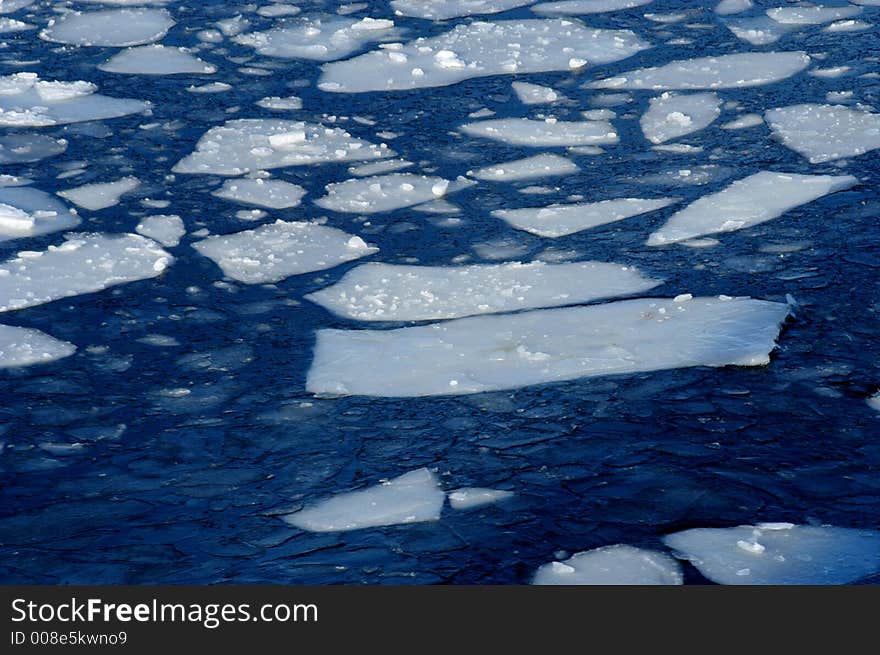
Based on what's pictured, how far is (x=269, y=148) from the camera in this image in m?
4.25

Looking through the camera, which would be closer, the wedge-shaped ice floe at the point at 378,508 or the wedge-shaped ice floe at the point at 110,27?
the wedge-shaped ice floe at the point at 378,508

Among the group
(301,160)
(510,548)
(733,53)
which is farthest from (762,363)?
(733,53)

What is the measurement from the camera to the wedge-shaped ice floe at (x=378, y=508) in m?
2.40

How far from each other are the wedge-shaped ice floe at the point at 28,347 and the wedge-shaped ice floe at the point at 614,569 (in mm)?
1390

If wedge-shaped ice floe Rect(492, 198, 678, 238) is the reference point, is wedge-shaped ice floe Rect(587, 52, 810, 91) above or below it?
above

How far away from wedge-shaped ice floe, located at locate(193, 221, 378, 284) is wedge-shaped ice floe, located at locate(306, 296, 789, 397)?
415 millimetres

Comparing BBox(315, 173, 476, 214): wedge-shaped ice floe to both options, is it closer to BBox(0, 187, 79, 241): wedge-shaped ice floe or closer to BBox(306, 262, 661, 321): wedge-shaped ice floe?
BBox(306, 262, 661, 321): wedge-shaped ice floe

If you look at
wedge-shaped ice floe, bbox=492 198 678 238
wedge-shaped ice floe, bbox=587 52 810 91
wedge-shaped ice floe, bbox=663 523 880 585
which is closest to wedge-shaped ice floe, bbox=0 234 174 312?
wedge-shaped ice floe, bbox=492 198 678 238

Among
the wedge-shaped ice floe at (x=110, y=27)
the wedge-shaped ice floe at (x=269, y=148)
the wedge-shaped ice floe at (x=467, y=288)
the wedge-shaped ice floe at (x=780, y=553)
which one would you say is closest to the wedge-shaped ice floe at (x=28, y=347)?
the wedge-shaped ice floe at (x=467, y=288)

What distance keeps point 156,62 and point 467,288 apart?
2.31 m

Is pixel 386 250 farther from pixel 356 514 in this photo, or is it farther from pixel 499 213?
pixel 356 514

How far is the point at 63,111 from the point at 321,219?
137 cm

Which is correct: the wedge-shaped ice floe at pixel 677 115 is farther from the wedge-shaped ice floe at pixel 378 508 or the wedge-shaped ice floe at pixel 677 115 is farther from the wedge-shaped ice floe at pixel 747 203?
the wedge-shaped ice floe at pixel 378 508

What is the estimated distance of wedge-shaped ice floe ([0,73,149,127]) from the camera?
454 cm
